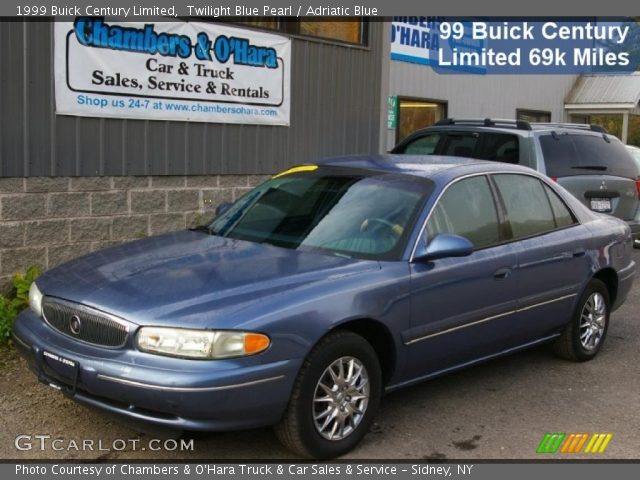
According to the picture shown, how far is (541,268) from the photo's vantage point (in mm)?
5574

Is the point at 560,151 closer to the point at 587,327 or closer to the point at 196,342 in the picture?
the point at 587,327

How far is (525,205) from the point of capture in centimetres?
574

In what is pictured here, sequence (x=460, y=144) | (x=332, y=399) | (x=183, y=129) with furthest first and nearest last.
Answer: (x=460, y=144)
(x=183, y=129)
(x=332, y=399)

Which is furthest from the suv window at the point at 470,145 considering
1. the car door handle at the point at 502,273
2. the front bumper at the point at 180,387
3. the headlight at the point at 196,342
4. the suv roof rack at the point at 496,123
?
the headlight at the point at 196,342

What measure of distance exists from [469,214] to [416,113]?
9.89 m

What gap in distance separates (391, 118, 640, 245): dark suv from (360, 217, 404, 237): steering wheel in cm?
416

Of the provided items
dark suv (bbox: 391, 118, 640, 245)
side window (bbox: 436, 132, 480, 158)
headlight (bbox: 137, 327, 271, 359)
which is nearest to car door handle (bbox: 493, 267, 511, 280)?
headlight (bbox: 137, 327, 271, 359)

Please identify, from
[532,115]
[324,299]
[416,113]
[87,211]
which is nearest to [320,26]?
[87,211]

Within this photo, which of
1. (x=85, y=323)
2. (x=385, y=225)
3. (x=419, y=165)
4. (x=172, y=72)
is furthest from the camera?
(x=172, y=72)

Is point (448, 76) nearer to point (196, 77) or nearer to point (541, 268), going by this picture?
point (196, 77)

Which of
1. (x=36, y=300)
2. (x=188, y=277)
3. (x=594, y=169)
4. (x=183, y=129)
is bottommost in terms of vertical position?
(x=36, y=300)

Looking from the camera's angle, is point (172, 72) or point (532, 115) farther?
point (532, 115)

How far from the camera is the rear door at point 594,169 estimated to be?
8.80 metres

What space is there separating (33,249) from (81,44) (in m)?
1.92
